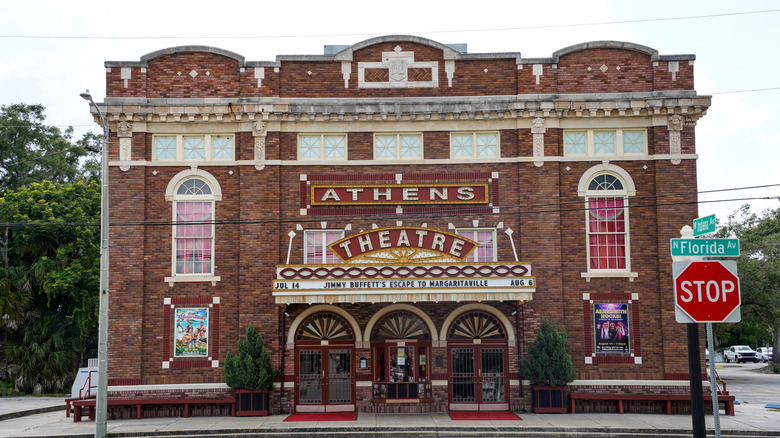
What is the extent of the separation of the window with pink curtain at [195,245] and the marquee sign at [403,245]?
4367mm

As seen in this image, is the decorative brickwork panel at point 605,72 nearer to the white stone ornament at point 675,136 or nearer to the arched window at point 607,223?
the white stone ornament at point 675,136

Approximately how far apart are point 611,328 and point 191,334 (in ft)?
45.0

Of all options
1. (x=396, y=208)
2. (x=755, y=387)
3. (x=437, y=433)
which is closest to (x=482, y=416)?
(x=437, y=433)

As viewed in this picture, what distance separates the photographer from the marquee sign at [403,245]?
71.6ft

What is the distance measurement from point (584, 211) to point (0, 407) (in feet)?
75.6

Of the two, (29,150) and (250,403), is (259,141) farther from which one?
(29,150)

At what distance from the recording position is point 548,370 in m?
21.6

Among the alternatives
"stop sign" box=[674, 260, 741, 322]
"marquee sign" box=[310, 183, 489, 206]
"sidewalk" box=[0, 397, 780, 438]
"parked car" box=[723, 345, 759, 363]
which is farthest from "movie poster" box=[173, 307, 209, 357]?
"parked car" box=[723, 345, 759, 363]

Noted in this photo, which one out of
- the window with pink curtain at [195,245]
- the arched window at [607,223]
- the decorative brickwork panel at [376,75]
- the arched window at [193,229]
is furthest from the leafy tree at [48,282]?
the arched window at [607,223]

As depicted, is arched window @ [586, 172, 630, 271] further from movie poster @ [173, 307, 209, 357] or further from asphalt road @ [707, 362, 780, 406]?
movie poster @ [173, 307, 209, 357]

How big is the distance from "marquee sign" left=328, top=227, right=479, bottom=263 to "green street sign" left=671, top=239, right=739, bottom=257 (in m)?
11.9

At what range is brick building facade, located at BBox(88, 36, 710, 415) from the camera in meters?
22.5

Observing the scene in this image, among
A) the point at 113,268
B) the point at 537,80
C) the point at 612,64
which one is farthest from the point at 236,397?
the point at 612,64

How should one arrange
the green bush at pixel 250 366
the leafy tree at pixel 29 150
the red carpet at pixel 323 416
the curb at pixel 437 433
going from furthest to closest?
the leafy tree at pixel 29 150 → the green bush at pixel 250 366 → the red carpet at pixel 323 416 → the curb at pixel 437 433
